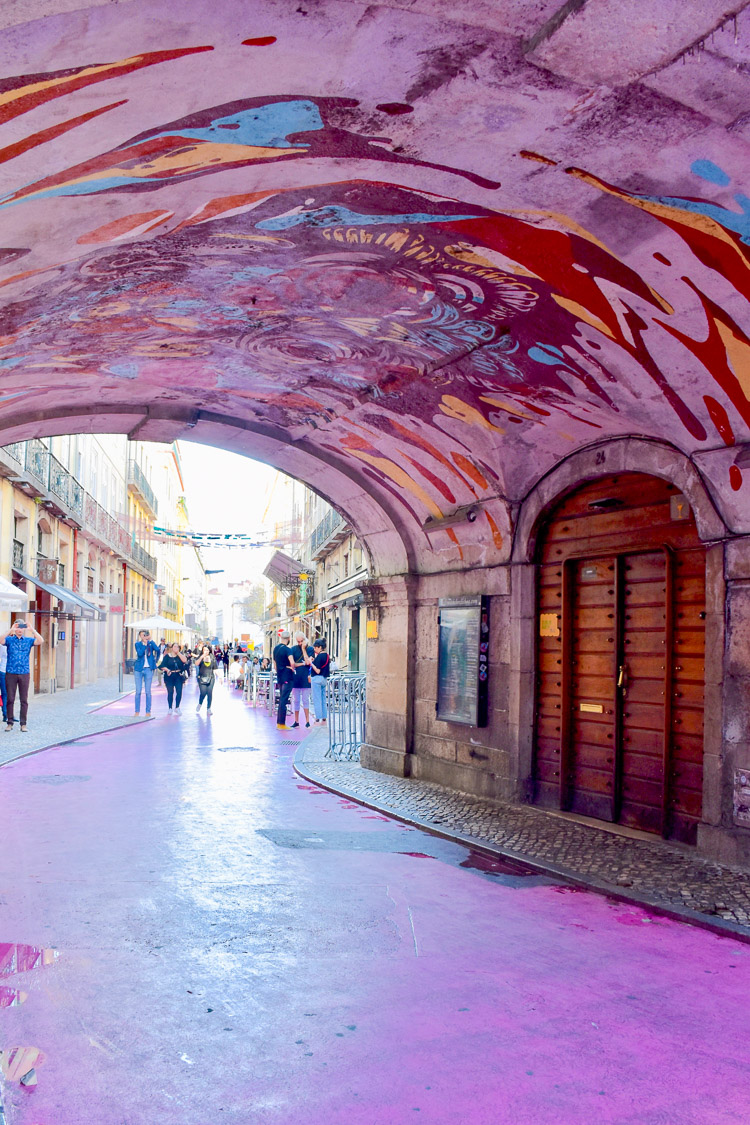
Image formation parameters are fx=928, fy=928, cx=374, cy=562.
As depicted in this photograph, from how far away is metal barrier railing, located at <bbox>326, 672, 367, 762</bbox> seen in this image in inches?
547

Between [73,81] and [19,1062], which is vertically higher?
[73,81]

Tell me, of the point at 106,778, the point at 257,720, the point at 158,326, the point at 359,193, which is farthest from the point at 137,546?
the point at 359,193

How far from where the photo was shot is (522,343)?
7562 mm

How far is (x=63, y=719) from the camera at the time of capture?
18.6m

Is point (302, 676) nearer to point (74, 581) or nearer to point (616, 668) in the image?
point (616, 668)

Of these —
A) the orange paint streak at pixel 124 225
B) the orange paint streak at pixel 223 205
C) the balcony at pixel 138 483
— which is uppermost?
the balcony at pixel 138 483

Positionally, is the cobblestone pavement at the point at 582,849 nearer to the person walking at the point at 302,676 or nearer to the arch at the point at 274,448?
the arch at the point at 274,448

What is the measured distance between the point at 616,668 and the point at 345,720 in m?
6.48

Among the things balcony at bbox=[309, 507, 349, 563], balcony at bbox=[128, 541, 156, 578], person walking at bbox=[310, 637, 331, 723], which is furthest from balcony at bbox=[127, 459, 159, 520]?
person walking at bbox=[310, 637, 331, 723]

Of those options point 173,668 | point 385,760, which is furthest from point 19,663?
point 385,760

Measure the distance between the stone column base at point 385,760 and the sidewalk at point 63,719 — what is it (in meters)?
4.74

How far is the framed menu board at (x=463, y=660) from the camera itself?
10.5m

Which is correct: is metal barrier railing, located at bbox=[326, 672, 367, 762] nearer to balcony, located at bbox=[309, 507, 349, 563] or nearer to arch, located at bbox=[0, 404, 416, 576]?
arch, located at bbox=[0, 404, 416, 576]

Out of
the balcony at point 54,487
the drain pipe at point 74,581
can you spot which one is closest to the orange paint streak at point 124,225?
the balcony at point 54,487
